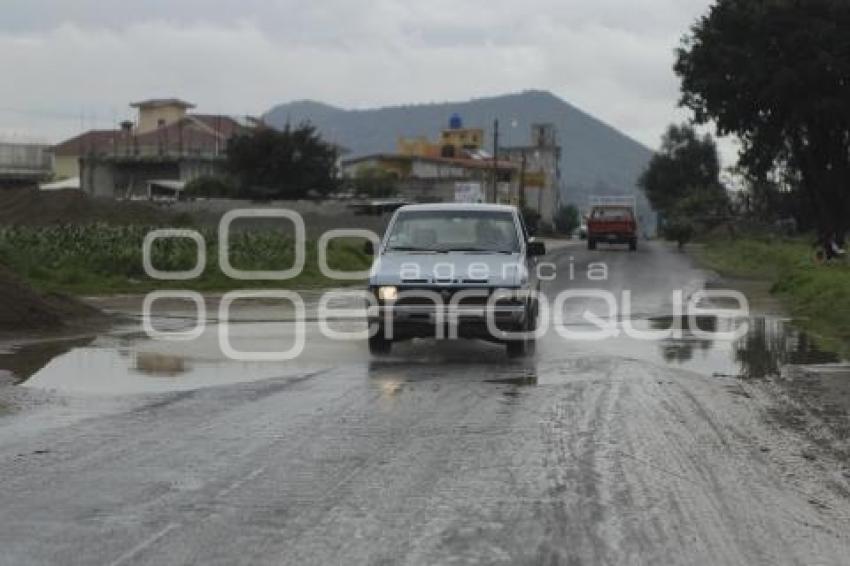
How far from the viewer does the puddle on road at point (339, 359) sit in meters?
12.2

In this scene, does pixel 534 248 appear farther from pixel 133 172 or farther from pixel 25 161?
pixel 25 161

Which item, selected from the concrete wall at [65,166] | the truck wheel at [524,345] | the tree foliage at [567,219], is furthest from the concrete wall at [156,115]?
the truck wheel at [524,345]

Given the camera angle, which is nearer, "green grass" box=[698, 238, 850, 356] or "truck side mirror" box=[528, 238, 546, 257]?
"truck side mirror" box=[528, 238, 546, 257]

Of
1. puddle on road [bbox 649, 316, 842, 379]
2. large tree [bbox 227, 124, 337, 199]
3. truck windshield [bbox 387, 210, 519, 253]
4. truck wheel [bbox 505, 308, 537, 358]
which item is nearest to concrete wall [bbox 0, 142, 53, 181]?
large tree [bbox 227, 124, 337, 199]

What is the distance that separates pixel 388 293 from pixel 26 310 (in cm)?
607

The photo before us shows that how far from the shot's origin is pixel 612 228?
51062mm

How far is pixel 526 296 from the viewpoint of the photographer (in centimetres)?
1390

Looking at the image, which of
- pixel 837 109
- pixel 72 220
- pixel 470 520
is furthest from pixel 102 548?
pixel 72 220

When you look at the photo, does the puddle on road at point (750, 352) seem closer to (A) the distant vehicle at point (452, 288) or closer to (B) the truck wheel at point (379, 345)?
(A) the distant vehicle at point (452, 288)

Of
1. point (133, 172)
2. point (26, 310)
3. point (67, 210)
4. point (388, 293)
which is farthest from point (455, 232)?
point (133, 172)

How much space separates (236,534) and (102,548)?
67 cm

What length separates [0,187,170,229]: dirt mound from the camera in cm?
4750

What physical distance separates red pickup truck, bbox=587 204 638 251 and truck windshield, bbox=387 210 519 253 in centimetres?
3629

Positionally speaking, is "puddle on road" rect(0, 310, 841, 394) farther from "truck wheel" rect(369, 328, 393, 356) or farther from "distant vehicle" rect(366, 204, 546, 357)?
"distant vehicle" rect(366, 204, 546, 357)
